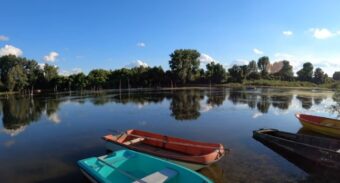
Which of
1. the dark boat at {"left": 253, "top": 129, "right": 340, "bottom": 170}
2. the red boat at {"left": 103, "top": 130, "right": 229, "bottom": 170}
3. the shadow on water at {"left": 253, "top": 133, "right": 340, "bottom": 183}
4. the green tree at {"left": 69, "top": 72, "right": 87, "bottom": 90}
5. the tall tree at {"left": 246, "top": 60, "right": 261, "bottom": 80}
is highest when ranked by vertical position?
the tall tree at {"left": 246, "top": 60, "right": 261, "bottom": 80}

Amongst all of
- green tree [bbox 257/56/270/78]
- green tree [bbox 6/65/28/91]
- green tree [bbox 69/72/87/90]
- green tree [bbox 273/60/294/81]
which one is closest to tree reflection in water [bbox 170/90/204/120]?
green tree [bbox 6/65/28/91]

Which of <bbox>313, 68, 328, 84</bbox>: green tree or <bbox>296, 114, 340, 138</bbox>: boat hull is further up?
<bbox>313, 68, 328, 84</bbox>: green tree

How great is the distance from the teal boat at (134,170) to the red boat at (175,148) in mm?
1010

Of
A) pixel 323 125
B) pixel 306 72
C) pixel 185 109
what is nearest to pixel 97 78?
pixel 185 109

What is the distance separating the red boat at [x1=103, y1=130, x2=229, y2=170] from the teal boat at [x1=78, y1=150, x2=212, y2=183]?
39.8 inches

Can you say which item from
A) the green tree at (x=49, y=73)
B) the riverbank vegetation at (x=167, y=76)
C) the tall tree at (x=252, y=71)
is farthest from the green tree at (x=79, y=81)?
the tall tree at (x=252, y=71)

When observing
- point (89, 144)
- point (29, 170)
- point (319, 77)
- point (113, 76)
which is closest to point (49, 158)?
point (29, 170)

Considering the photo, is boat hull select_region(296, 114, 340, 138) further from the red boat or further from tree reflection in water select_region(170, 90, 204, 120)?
the red boat

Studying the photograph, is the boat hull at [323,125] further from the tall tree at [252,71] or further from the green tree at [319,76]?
the green tree at [319,76]

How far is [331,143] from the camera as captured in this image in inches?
470

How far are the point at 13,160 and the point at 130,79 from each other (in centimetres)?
8727

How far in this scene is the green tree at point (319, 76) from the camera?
307 ft

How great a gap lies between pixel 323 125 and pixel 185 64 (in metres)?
79.2

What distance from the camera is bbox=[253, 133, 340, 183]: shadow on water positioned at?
9.16 meters
